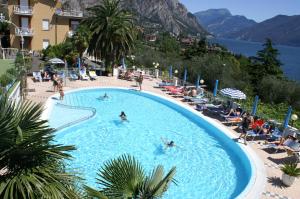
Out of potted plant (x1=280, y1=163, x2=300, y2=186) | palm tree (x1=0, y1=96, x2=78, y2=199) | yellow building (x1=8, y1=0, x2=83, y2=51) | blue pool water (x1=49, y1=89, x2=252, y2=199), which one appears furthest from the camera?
yellow building (x1=8, y1=0, x2=83, y2=51)

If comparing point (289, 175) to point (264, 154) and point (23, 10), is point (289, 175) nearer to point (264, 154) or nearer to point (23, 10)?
point (264, 154)

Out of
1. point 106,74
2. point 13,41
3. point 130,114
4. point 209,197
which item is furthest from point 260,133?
point 13,41

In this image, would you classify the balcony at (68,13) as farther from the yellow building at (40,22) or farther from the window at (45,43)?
the window at (45,43)

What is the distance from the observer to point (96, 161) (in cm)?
1318

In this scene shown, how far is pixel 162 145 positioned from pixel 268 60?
4522 cm

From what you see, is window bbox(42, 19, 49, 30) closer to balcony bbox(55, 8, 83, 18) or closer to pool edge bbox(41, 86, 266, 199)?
balcony bbox(55, 8, 83, 18)

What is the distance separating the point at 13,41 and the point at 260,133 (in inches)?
1263

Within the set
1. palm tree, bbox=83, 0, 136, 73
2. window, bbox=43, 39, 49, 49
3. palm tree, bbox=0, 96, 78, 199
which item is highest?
palm tree, bbox=83, 0, 136, 73

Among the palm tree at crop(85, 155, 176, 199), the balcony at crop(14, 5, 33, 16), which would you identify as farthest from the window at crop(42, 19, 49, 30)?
the palm tree at crop(85, 155, 176, 199)

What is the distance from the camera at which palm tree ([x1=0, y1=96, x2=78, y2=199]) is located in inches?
148

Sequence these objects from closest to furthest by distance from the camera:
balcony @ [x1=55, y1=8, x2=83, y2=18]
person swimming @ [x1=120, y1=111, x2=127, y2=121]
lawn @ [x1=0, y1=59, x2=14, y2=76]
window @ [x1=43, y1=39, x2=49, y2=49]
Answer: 1. person swimming @ [x1=120, y1=111, x2=127, y2=121]
2. lawn @ [x1=0, y1=59, x2=14, y2=76]
3. balcony @ [x1=55, y1=8, x2=83, y2=18]
4. window @ [x1=43, y1=39, x2=49, y2=49]

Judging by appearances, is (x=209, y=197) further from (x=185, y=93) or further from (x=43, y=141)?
(x=185, y=93)

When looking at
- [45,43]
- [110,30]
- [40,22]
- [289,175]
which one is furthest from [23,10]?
[289,175]

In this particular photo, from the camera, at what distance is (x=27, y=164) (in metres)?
4.02
